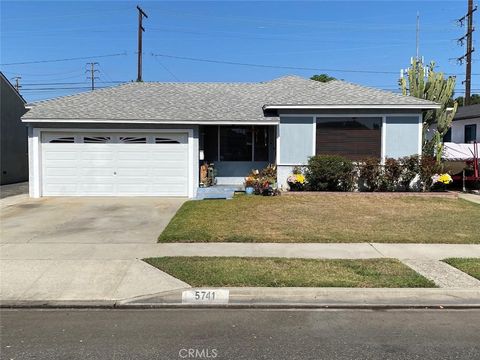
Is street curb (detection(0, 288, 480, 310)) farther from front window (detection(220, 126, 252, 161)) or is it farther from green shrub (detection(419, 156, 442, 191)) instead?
front window (detection(220, 126, 252, 161))

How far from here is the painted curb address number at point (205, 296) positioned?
6.38 meters

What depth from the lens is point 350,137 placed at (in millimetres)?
17938

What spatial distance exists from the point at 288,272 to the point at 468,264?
311 centimetres

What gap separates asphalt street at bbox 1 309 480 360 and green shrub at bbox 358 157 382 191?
11485mm

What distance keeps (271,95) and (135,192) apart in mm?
6975

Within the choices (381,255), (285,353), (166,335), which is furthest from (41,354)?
(381,255)

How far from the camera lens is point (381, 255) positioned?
29.0 ft

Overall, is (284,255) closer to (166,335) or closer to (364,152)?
(166,335)

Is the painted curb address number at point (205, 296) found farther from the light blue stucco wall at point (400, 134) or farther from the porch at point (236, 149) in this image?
the light blue stucco wall at point (400, 134)

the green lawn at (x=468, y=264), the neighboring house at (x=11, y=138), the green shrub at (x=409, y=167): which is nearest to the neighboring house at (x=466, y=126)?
the green shrub at (x=409, y=167)

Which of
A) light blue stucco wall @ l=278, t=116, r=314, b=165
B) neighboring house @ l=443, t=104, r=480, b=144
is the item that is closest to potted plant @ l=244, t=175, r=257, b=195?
light blue stucco wall @ l=278, t=116, r=314, b=165

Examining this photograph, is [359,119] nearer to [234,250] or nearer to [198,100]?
[198,100]

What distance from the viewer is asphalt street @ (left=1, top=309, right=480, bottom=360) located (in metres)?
4.72

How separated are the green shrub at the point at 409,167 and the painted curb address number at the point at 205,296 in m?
12.7
